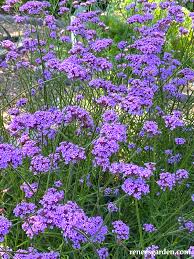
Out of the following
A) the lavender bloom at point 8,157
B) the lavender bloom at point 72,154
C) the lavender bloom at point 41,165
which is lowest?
the lavender bloom at point 41,165

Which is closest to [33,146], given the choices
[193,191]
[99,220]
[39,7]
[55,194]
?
[55,194]

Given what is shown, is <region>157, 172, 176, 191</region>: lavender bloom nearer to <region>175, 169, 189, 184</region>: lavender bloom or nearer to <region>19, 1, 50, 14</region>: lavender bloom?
<region>175, 169, 189, 184</region>: lavender bloom

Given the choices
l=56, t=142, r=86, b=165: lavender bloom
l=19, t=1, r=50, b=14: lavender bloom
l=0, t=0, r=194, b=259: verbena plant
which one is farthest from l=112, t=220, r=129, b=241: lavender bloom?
l=19, t=1, r=50, b=14: lavender bloom

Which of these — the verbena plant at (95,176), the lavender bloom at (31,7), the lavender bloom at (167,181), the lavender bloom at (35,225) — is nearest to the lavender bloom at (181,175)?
the verbena plant at (95,176)

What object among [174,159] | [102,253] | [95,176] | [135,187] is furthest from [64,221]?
[174,159]

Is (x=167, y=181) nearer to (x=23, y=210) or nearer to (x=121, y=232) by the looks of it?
(x=121, y=232)

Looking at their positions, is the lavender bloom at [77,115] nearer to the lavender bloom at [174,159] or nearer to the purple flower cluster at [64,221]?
the purple flower cluster at [64,221]

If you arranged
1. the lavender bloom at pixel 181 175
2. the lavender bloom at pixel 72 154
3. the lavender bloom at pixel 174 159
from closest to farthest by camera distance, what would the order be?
the lavender bloom at pixel 72 154
the lavender bloom at pixel 181 175
the lavender bloom at pixel 174 159

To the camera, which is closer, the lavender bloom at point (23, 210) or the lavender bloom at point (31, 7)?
the lavender bloom at point (23, 210)

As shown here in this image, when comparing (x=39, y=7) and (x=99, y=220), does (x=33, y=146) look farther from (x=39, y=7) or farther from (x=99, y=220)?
(x=39, y=7)

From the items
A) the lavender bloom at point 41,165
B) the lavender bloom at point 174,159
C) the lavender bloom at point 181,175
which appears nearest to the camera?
the lavender bloom at point 41,165

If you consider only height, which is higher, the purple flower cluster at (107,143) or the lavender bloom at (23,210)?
the purple flower cluster at (107,143)
